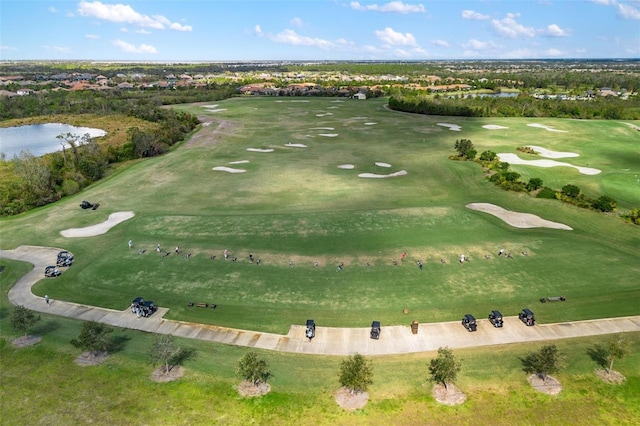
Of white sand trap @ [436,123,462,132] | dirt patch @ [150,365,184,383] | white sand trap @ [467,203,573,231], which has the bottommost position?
dirt patch @ [150,365,184,383]

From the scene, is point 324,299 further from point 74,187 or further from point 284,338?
point 74,187

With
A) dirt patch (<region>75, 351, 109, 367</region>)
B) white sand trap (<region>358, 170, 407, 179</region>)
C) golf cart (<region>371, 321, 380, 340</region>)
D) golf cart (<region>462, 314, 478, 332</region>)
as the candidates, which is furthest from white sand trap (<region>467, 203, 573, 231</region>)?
dirt patch (<region>75, 351, 109, 367</region>)

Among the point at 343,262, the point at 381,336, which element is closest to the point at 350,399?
the point at 381,336

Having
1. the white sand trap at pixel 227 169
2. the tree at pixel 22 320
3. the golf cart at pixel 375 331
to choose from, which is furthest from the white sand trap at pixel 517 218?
the tree at pixel 22 320

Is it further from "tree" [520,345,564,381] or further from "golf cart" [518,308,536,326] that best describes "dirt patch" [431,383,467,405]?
"golf cart" [518,308,536,326]

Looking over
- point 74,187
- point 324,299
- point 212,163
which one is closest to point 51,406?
point 324,299

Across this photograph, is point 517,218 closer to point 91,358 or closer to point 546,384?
point 546,384
